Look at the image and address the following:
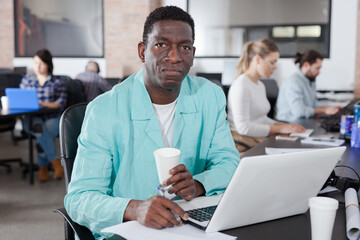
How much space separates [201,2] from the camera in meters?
6.26

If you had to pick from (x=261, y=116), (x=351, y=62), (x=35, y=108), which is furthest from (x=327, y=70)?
(x=35, y=108)

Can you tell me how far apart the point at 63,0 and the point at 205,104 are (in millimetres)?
6134

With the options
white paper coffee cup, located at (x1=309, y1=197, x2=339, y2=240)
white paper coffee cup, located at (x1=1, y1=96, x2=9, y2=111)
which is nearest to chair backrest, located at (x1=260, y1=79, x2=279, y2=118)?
white paper coffee cup, located at (x1=1, y1=96, x2=9, y2=111)

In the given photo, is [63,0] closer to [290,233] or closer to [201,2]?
[201,2]

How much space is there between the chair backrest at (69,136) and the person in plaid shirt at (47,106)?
269 centimetres

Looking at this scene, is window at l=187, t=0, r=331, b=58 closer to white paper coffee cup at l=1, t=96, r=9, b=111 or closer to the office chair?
white paper coffee cup at l=1, t=96, r=9, b=111

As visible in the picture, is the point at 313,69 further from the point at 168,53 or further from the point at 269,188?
the point at 269,188

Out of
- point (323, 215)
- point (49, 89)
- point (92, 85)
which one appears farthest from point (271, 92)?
point (323, 215)

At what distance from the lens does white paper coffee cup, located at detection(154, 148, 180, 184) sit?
1.02 meters

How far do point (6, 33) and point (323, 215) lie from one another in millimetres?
7407

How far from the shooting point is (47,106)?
4043 millimetres

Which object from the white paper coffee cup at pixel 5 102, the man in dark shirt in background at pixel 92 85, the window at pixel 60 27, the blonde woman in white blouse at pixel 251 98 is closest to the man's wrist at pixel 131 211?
the blonde woman in white blouse at pixel 251 98

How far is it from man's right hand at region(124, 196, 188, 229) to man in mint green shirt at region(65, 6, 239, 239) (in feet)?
0.17

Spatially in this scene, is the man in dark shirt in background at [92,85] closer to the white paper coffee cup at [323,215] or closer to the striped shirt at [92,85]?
the striped shirt at [92,85]
